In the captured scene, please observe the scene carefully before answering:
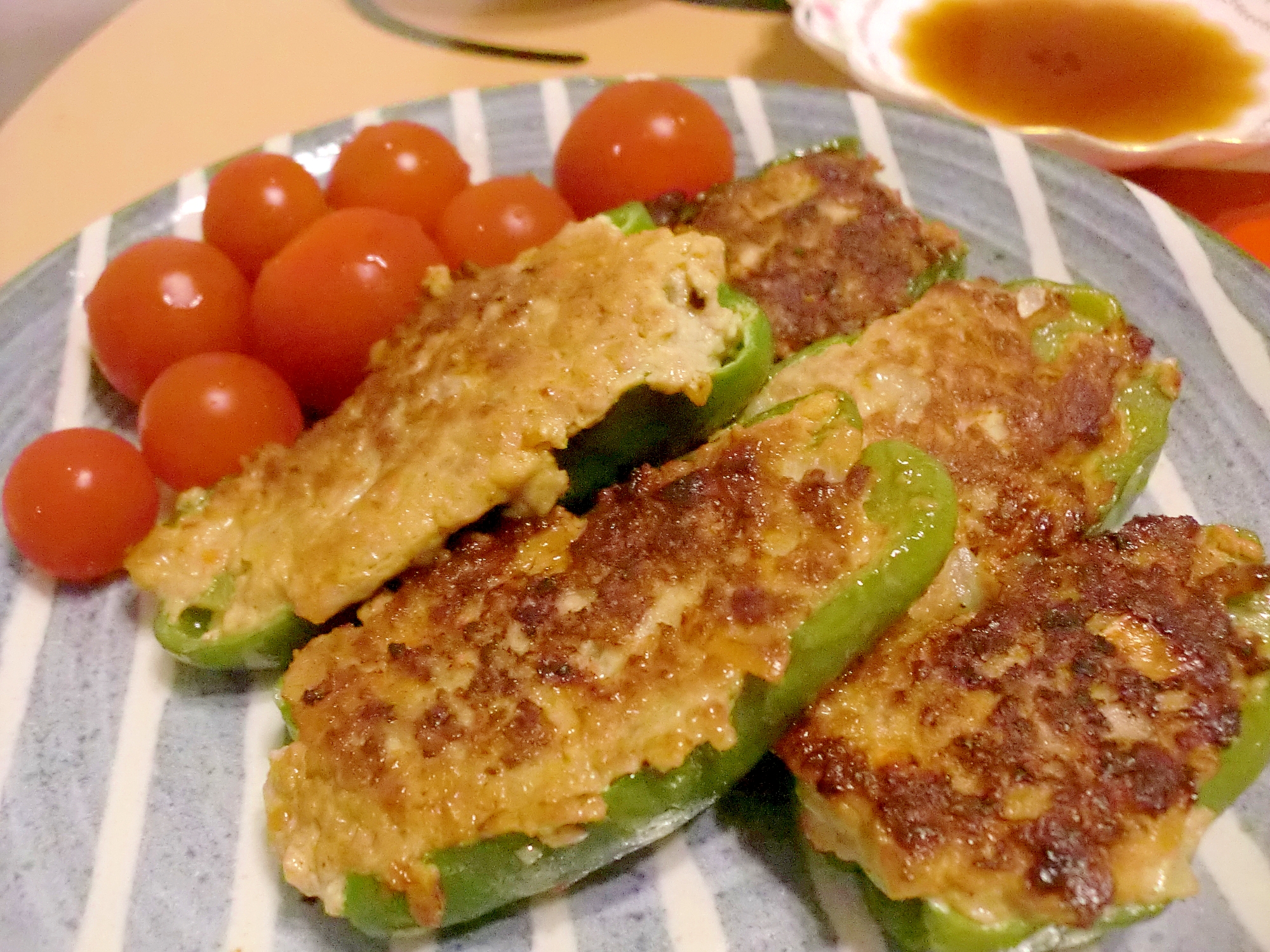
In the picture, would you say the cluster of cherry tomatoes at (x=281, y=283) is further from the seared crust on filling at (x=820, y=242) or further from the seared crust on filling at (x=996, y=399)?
the seared crust on filling at (x=996, y=399)

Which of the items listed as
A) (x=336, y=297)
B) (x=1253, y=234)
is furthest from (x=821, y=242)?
(x=1253, y=234)

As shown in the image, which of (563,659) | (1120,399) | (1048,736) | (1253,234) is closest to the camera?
(1048,736)

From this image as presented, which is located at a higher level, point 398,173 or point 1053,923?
point 398,173

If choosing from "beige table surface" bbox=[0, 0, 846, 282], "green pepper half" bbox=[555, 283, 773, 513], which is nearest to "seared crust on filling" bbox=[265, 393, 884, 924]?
"green pepper half" bbox=[555, 283, 773, 513]

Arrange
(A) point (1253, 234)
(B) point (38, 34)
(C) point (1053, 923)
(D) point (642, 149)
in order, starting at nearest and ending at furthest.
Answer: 1. (C) point (1053, 923)
2. (D) point (642, 149)
3. (A) point (1253, 234)
4. (B) point (38, 34)

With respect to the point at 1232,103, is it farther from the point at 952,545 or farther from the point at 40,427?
the point at 40,427

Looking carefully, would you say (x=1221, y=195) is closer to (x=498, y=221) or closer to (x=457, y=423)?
(x=498, y=221)

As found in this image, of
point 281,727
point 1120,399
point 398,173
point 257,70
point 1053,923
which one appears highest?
point 398,173
